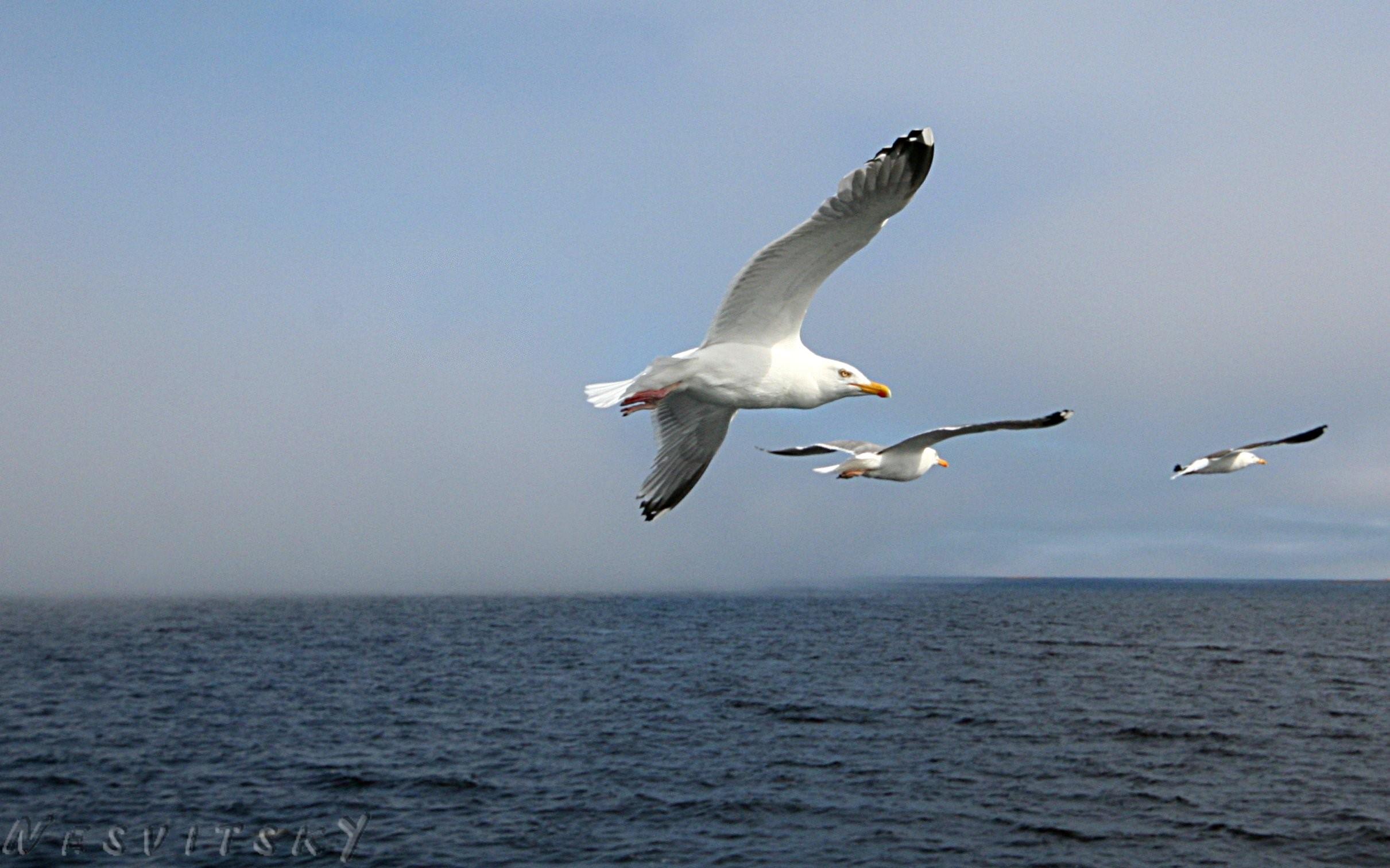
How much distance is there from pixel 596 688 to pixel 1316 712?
2849 centimetres

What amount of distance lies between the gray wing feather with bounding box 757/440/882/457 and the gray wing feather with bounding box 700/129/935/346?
3188mm

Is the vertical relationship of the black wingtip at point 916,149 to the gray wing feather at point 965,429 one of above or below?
above

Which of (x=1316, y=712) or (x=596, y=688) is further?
(x=596, y=688)

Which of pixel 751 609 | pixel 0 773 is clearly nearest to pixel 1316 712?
pixel 0 773

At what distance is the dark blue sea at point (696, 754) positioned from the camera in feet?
75.2

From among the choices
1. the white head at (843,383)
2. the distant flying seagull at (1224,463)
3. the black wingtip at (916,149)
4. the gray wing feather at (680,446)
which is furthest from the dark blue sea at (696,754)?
the black wingtip at (916,149)

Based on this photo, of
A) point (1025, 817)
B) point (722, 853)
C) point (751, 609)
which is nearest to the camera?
point (722, 853)

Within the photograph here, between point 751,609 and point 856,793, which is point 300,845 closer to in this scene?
point 856,793

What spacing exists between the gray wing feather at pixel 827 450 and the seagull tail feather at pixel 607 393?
311 cm

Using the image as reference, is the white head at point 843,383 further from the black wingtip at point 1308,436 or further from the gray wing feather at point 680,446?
the black wingtip at point 1308,436

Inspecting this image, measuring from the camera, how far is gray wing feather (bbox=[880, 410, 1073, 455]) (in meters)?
8.02

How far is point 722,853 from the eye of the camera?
22219mm

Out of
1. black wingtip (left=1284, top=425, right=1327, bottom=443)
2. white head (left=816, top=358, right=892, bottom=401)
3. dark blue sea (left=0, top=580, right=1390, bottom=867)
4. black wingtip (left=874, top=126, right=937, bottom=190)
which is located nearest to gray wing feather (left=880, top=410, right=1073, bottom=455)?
white head (left=816, top=358, right=892, bottom=401)

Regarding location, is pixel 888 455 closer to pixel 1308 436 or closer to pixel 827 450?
pixel 827 450
